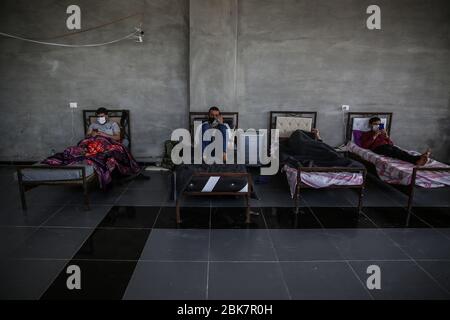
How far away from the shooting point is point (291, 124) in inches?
236

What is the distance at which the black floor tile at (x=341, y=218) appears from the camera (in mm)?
3611

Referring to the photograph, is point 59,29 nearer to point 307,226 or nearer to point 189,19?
point 189,19

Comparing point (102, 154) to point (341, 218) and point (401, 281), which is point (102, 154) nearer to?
point (341, 218)

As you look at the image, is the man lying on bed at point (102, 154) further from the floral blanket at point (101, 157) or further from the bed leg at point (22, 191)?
the bed leg at point (22, 191)

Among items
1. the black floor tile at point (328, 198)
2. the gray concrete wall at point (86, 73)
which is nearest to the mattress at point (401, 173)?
the black floor tile at point (328, 198)

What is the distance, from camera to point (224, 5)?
5.49 metres

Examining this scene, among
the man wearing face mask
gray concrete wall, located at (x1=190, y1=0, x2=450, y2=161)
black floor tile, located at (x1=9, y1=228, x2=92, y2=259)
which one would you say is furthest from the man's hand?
black floor tile, located at (x1=9, y1=228, x2=92, y2=259)

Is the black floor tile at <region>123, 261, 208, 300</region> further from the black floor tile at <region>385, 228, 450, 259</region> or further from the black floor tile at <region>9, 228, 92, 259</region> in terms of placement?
the black floor tile at <region>385, 228, 450, 259</region>

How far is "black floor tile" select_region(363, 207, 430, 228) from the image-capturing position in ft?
11.9

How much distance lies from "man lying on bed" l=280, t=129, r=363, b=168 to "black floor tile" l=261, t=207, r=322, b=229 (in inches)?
27.1

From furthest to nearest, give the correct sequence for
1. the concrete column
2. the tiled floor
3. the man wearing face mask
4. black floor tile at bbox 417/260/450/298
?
1. the concrete column
2. the man wearing face mask
3. black floor tile at bbox 417/260/450/298
4. the tiled floor

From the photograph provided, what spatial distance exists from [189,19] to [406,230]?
4609 millimetres
